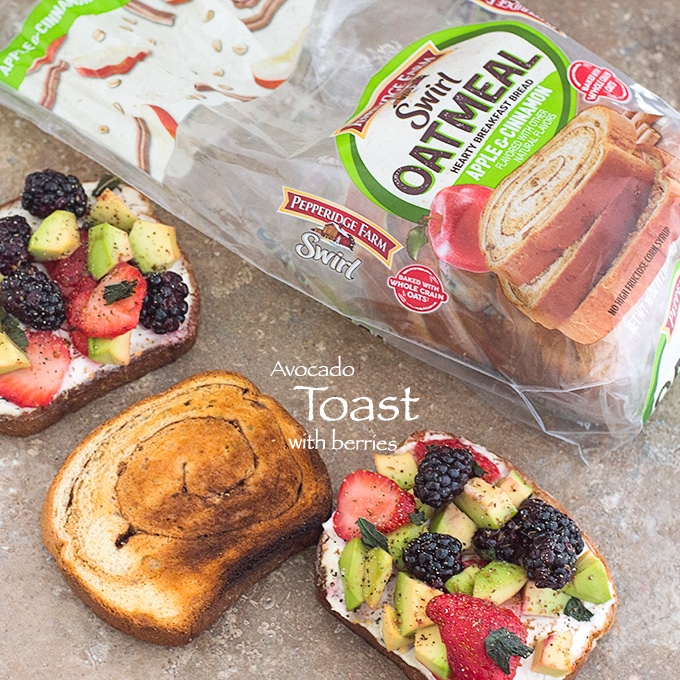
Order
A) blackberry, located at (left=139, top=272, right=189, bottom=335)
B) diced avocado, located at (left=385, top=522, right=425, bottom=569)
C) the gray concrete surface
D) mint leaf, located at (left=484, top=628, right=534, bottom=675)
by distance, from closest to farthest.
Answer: mint leaf, located at (left=484, top=628, right=534, bottom=675) → diced avocado, located at (left=385, top=522, right=425, bottom=569) → the gray concrete surface → blackberry, located at (left=139, top=272, right=189, bottom=335)

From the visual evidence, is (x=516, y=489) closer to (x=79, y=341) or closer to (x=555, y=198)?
(x=555, y=198)

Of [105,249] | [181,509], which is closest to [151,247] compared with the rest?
[105,249]

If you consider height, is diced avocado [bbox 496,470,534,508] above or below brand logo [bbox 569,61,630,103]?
below

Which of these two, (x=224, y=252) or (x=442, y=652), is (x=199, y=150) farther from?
(x=442, y=652)

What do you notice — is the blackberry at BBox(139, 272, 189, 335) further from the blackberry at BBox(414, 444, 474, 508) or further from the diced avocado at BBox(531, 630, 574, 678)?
the diced avocado at BBox(531, 630, 574, 678)

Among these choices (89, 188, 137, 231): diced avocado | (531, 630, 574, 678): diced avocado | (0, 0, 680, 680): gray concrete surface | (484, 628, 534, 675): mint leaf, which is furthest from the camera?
(89, 188, 137, 231): diced avocado

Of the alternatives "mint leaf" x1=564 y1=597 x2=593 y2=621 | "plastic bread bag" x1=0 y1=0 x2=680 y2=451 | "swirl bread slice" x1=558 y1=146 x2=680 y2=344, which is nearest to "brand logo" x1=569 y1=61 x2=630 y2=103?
"plastic bread bag" x1=0 y1=0 x2=680 y2=451
